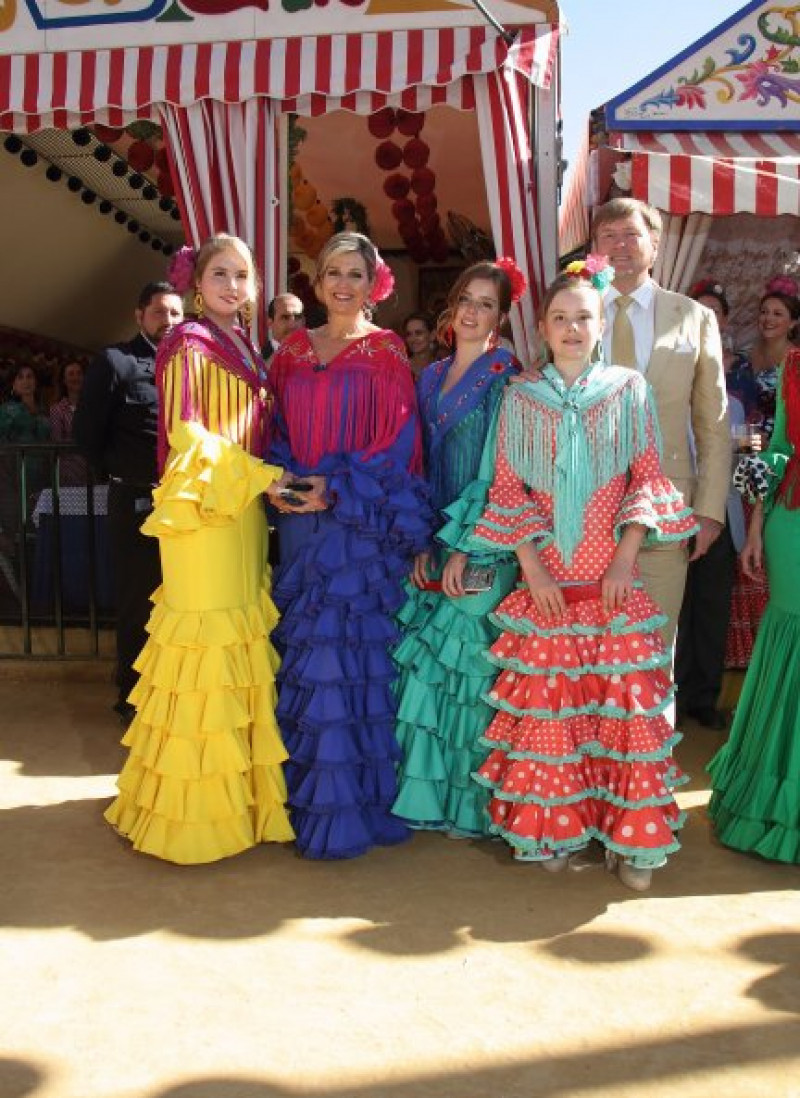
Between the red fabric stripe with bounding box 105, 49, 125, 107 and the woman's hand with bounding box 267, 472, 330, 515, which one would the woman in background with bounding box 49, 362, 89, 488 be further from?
the woman's hand with bounding box 267, 472, 330, 515

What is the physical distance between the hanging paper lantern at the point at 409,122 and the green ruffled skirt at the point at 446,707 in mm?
5118

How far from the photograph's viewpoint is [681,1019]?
97.4 inches

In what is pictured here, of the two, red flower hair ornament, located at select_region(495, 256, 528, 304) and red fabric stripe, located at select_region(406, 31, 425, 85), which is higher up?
red fabric stripe, located at select_region(406, 31, 425, 85)

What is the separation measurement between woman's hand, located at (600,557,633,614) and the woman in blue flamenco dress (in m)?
0.59

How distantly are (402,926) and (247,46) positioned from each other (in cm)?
453

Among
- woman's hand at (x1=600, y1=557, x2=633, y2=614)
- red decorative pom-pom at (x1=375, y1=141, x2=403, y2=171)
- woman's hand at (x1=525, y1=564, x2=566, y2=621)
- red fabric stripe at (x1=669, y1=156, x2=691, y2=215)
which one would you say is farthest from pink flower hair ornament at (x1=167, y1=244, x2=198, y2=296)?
red decorative pom-pom at (x1=375, y1=141, x2=403, y2=171)

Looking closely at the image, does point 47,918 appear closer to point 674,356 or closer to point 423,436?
point 423,436

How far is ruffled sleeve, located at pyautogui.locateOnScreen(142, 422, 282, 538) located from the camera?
10.4ft

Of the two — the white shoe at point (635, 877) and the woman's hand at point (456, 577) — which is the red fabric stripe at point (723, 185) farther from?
the white shoe at point (635, 877)

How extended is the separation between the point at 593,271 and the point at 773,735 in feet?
5.14

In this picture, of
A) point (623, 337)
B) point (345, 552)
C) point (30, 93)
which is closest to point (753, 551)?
point (623, 337)

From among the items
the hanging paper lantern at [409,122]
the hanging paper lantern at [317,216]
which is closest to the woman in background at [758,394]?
the hanging paper lantern at [409,122]


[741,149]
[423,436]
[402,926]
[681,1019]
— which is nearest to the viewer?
[681,1019]

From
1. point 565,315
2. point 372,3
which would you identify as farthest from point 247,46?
point 565,315
